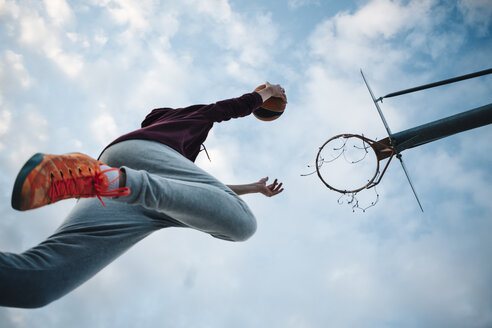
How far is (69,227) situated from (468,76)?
5013 millimetres

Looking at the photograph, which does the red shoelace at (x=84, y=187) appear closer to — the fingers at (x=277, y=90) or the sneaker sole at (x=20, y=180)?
the sneaker sole at (x=20, y=180)

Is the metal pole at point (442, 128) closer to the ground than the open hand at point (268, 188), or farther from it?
farther from it

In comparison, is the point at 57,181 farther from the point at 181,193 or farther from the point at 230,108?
the point at 230,108

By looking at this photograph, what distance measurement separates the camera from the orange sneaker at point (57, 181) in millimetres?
1284

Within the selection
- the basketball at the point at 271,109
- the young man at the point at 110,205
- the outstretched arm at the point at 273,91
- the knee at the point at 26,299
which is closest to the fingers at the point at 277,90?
the outstretched arm at the point at 273,91

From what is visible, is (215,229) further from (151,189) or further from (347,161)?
(347,161)

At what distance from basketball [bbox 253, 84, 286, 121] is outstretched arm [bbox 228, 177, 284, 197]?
38.1 inches

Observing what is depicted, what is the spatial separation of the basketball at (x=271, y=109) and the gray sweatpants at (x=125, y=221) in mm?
2109

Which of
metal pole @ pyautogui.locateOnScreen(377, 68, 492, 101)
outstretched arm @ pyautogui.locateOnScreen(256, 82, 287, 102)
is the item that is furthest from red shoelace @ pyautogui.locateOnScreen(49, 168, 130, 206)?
metal pole @ pyautogui.locateOnScreen(377, 68, 492, 101)

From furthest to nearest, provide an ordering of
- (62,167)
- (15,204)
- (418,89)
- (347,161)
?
1. (347,161)
2. (418,89)
3. (62,167)
4. (15,204)

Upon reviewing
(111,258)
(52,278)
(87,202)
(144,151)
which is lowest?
(52,278)

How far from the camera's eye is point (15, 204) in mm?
1304

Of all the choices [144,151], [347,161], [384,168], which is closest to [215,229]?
[144,151]

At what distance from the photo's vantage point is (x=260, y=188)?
3176mm
